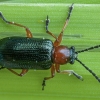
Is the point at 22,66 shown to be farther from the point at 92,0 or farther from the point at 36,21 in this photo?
the point at 92,0

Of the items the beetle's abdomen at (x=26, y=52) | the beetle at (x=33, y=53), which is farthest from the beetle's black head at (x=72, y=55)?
the beetle's abdomen at (x=26, y=52)

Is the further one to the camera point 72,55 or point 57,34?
point 57,34

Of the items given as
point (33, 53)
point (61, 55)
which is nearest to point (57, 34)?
point (61, 55)

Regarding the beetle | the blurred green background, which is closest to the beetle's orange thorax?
the beetle

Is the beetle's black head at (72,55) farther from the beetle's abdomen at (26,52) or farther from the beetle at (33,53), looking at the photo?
the beetle's abdomen at (26,52)

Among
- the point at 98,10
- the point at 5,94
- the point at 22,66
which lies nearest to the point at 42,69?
the point at 22,66

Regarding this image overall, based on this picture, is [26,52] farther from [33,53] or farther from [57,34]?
[57,34]
